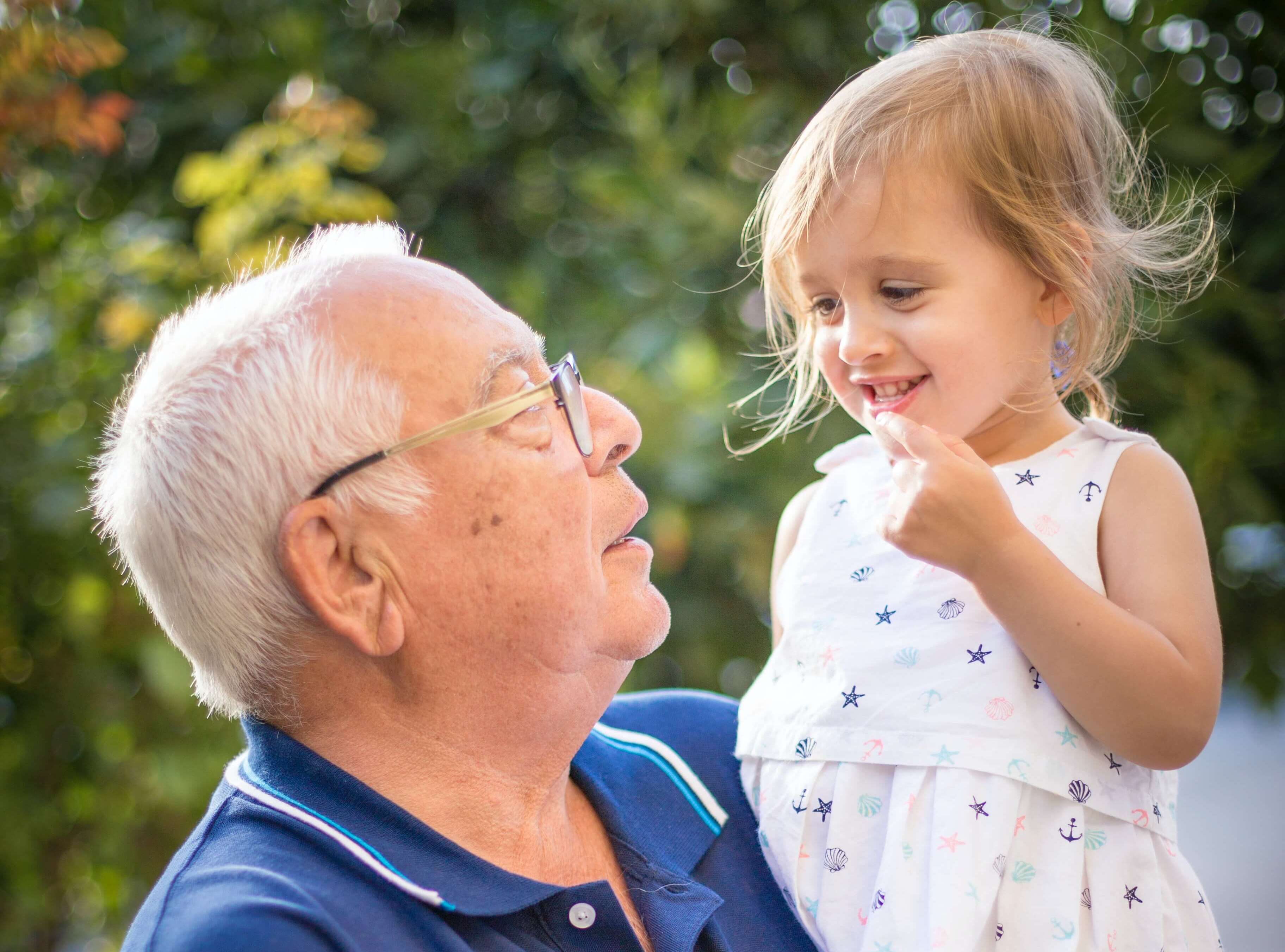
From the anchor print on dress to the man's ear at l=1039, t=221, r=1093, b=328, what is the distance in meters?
0.42

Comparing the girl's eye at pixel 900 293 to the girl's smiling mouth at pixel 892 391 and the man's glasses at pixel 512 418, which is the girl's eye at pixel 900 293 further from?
the man's glasses at pixel 512 418

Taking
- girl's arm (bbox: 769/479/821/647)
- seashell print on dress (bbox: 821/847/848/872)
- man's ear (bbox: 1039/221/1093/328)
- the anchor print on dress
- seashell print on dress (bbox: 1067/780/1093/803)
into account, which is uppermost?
man's ear (bbox: 1039/221/1093/328)

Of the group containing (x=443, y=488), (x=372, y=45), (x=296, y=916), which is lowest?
(x=296, y=916)

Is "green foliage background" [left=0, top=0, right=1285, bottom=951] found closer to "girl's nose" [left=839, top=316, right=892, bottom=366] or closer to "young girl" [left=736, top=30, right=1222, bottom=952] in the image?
"young girl" [left=736, top=30, right=1222, bottom=952]

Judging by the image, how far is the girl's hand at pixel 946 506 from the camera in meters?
1.32

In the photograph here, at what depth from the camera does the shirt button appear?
1.37 meters

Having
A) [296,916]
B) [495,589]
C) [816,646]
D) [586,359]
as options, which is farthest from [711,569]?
[296,916]

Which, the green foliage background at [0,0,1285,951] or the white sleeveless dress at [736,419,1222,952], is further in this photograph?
the green foliage background at [0,0,1285,951]

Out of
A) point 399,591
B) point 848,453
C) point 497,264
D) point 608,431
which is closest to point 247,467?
point 399,591

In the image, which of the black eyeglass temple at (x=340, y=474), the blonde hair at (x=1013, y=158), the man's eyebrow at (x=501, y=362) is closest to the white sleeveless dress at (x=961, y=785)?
the blonde hair at (x=1013, y=158)

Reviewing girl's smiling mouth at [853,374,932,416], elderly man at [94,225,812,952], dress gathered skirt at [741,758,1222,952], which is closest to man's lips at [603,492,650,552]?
elderly man at [94,225,812,952]

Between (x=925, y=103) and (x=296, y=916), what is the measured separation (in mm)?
1261

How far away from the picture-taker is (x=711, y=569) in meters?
2.98

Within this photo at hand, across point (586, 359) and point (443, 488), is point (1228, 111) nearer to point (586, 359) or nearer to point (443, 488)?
point (586, 359)
